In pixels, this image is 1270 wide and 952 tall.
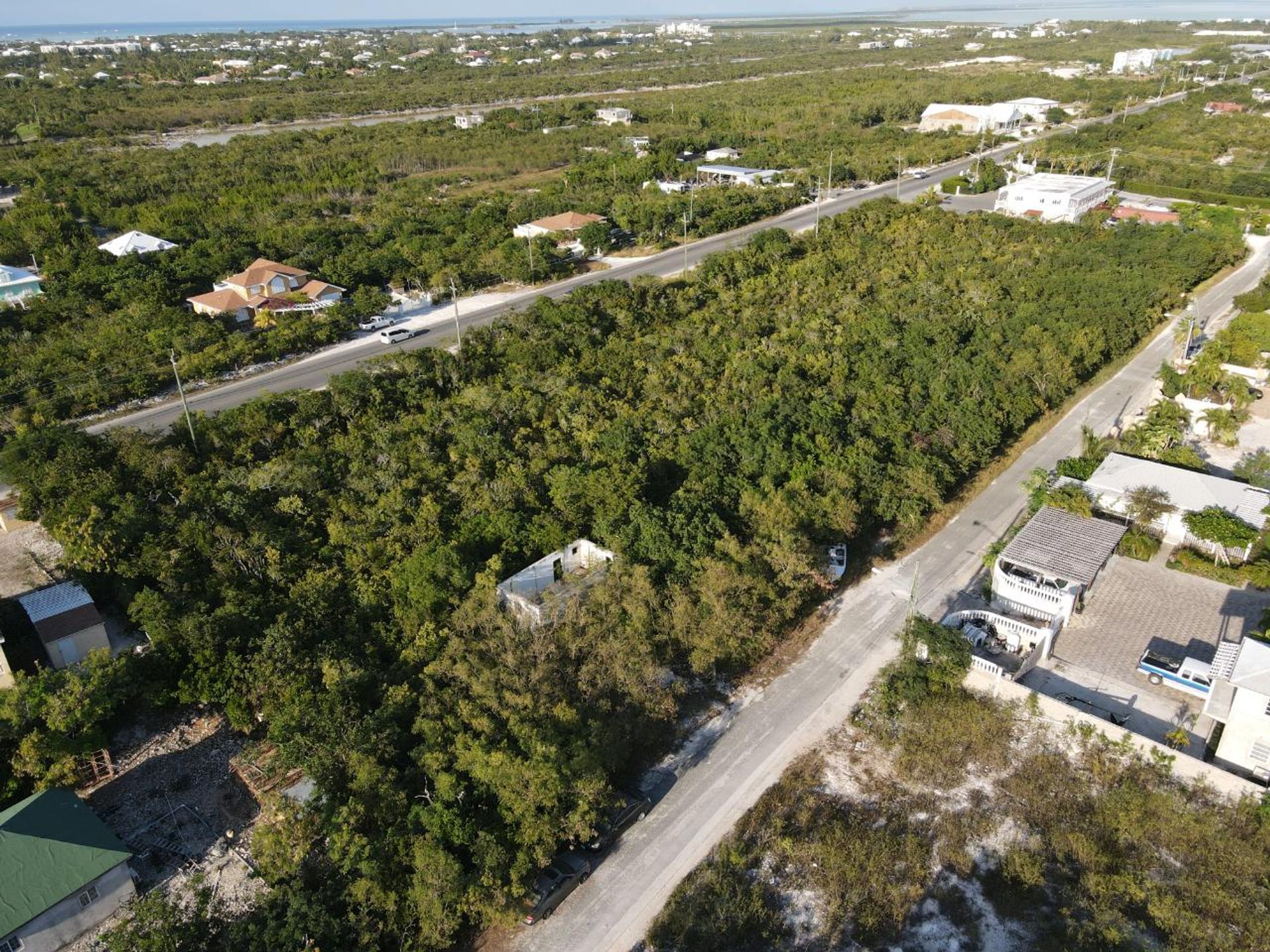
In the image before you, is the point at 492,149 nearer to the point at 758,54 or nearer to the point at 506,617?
the point at 506,617

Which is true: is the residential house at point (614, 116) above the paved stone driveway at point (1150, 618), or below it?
above

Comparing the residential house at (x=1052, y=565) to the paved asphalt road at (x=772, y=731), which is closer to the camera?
the paved asphalt road at (x=772, y=731)

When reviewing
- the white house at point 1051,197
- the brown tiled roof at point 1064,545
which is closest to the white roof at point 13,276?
the brown tiled roof at point 1064,545

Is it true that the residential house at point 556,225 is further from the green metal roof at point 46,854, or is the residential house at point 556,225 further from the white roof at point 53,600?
the green metal roof at point 46,854

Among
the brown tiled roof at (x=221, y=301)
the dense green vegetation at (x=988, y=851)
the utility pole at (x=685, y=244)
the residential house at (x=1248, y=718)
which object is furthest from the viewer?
the utility pole at (x=685, y=244)

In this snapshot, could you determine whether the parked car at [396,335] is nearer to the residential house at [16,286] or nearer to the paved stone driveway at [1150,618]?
the residential house at [16,286]

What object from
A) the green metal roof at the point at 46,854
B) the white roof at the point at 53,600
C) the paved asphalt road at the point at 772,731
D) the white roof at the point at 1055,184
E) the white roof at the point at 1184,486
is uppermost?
the white roof at the point at 1055,184

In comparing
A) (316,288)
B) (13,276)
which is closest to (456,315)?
(316,288)

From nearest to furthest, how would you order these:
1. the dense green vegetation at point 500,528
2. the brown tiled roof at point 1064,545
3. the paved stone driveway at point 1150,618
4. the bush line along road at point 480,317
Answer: the dense green vegetation at point 500,528
the paved stone driveway at point 1150,618
the brown tiled roof at point 1064,545
the bush line along road at point 480,317
